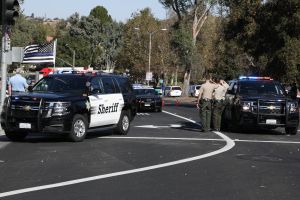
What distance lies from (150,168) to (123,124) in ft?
21.6

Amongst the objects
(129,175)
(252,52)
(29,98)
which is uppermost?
(252,52)

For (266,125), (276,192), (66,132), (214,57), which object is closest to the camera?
(276,192)

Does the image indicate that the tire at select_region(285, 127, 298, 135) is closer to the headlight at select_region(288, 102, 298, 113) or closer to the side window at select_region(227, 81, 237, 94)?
the headlight at select_region(288, 102, 298, 113)

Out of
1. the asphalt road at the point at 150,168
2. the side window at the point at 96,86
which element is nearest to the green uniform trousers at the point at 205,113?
the asphalt road at the point at 150,168

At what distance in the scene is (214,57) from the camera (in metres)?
75.9

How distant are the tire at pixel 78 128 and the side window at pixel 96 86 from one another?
0.95m

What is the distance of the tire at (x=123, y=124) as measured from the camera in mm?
17047

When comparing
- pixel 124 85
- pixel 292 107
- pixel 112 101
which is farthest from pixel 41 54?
pixel 292 107

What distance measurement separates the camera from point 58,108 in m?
14.4

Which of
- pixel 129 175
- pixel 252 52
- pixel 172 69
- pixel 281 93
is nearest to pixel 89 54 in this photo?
pixel 172 69

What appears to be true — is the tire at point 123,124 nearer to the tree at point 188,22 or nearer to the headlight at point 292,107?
the headlight at point 292,107

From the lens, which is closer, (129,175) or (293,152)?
(129,175)

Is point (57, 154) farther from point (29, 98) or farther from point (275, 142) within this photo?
point (275, 142)

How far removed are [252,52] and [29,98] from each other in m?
25.2
